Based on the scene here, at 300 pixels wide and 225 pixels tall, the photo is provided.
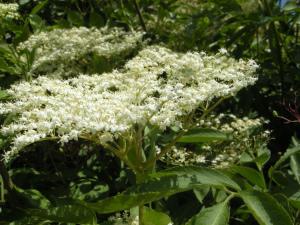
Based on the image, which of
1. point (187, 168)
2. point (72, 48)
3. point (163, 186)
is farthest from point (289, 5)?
point (163, 186)

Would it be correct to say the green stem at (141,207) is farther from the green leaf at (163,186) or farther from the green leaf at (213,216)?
the green leaf at (213,216)

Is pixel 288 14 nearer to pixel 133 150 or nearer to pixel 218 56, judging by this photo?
pixel 218 56

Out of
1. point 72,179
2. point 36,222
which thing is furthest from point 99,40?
point 36,222

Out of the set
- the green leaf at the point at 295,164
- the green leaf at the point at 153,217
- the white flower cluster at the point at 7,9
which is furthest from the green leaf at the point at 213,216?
the white flower cluster at the point at 7,9

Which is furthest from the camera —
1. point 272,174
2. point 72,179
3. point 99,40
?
point 99,40

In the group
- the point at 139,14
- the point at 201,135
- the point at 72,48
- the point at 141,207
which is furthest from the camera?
A: the point at 139,14

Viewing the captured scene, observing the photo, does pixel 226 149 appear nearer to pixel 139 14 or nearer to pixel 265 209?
pixel 265 209
